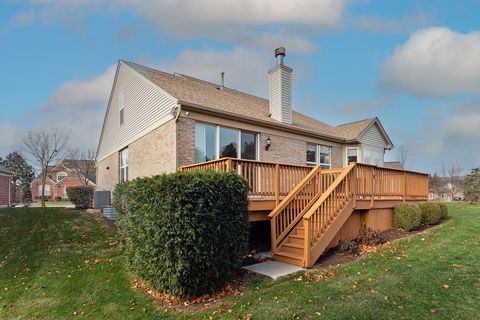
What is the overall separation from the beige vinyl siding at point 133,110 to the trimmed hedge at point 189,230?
14.9 ft

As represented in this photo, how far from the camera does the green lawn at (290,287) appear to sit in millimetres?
4699

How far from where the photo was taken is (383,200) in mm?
9914

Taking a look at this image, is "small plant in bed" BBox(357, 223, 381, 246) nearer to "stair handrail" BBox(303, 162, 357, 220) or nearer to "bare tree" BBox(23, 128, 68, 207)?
"stair handrail" BBox(303, 162, 357, 220)

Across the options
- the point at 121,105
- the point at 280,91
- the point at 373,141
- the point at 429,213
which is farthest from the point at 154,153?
the point at 373,141

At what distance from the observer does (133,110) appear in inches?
531

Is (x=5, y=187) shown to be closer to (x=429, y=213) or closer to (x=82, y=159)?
(x=82, y=159)

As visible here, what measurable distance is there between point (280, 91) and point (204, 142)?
4.67 metres

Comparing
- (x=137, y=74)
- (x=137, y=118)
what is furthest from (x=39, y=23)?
(x=137, y=118)

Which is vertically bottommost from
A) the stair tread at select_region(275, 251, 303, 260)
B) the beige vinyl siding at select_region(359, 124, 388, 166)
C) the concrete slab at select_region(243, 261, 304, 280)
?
the concrete slab at select_region(243, 261, 304, 280)

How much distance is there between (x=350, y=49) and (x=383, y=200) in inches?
309

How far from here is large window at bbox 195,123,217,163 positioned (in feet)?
32.7

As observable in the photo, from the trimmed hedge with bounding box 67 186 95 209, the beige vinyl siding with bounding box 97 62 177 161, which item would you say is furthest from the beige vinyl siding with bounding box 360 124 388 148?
the trimmed hedge with bounding box 67 186 95 209

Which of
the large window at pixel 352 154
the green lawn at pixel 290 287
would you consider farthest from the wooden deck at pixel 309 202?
the large window at pixel 352 154

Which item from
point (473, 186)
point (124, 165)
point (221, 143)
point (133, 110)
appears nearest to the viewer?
point (221, 143)
